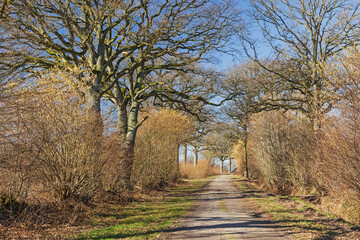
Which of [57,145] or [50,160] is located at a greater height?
[57,145]

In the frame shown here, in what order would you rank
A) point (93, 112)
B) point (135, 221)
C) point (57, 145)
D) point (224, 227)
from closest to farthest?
point (224, 227) → point (135, 221) → point (57, 145) → point (93, 112)

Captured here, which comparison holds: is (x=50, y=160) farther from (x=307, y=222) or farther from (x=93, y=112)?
Result: (x=307, y=222)

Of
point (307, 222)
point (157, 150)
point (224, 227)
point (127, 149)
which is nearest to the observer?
point (224, 227)

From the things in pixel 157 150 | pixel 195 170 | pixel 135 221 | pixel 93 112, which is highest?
pixel 93 112

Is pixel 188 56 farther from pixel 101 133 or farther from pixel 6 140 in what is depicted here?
pixel 6 140

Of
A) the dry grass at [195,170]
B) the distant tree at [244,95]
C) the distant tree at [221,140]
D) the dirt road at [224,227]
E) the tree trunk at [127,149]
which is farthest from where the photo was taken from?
the distant tree at [221,140]

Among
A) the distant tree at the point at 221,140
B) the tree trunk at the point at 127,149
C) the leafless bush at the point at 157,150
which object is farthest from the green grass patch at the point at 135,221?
the distant tree at the point at 221,140

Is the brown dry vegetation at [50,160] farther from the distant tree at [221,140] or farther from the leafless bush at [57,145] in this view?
the distant tree at [221,140]

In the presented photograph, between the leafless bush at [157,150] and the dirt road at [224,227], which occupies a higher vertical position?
the leafless bush at [157,150]

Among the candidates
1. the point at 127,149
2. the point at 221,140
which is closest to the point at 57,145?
the point at 127,149

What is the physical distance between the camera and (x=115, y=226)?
7777 mm

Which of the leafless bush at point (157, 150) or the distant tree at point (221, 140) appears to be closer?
the leafless bush at point (157, 150)

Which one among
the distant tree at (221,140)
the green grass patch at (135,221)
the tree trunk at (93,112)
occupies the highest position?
the distant tree at (221,140)

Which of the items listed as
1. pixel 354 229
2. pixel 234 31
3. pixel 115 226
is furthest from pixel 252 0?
pixel 115 226
